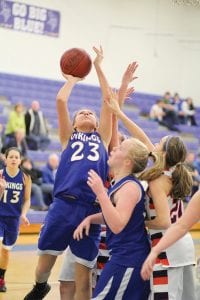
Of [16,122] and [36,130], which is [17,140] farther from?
[36,130]

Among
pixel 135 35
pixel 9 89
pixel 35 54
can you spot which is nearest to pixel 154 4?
pixel 135 35

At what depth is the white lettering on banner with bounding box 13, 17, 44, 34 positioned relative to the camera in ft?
52.9

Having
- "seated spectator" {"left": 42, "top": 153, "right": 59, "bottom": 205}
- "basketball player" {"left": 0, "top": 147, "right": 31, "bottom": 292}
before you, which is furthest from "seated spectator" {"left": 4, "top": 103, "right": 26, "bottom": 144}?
"basketball player" {"left": 0, "top": 147, "right": 31, "bottom": 292}

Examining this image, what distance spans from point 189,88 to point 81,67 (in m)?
15.5

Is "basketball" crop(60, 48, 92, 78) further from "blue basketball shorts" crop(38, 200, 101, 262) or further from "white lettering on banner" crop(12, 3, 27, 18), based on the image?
"white lettering on banner" crop(12, 3, 27, 18)

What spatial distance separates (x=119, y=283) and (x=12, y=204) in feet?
9.27

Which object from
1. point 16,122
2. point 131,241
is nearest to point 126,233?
point 131,241

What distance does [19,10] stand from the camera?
16047mm

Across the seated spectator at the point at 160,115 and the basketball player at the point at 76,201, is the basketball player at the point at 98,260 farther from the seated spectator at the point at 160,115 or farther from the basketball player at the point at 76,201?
the seated spectator at the point at 160,115

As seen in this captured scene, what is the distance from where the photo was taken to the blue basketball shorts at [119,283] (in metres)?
3.63

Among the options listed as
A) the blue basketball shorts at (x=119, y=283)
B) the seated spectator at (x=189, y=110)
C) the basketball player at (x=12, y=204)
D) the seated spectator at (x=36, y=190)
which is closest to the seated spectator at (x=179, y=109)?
the seated spectator at (x=189, y=110)

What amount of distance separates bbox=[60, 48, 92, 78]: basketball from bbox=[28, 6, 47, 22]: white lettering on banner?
39.5 feet

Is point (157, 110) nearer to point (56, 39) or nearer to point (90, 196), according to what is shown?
point (56, 39)

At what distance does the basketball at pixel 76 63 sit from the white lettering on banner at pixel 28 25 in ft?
38.9
